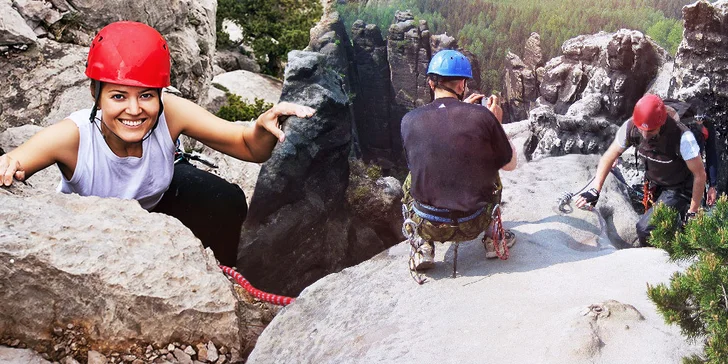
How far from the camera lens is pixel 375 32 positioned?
16.0 m

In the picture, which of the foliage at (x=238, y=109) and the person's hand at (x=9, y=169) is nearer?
the person's hand at (x=9, y=169)

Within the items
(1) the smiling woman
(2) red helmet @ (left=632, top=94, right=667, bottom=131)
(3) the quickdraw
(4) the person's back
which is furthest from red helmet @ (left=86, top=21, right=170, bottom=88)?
(3) the quickdraw

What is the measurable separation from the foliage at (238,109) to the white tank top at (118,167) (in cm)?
1208

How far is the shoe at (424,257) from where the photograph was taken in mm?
5570

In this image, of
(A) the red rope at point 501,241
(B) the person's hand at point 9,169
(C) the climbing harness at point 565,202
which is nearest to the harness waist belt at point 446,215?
(A) the red rope at point 501,241

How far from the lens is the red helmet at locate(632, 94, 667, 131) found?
6.46m

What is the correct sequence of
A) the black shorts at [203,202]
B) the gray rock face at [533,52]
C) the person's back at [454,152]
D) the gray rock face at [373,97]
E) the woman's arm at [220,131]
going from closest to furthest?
the woman's arm at [220,131] < the black shorts at [203,202] < the person's back at [454,152] < the gray rock face at [533,52] < the gray rock face at [373,97]

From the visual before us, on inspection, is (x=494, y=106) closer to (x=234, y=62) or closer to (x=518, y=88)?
(x=518, y=88)

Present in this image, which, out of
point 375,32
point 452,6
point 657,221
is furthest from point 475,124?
point 375,32

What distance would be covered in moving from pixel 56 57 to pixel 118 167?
5559 millimetres

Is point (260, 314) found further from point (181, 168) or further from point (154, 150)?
point (154, 150)

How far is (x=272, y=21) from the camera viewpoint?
22188mm

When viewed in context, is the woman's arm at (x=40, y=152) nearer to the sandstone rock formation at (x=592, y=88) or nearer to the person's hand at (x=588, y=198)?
the person's hand at (x=588, y=198)

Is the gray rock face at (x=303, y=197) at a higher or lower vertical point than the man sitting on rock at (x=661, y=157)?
lower
